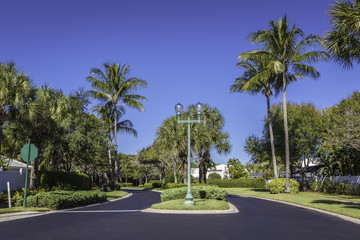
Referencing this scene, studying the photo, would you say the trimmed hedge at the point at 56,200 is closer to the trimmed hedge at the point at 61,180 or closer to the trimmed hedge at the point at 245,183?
the trimmed hedge at the point at 61,180

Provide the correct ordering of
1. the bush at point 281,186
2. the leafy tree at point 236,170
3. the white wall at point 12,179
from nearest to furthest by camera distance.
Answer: the white wall at point 12,179, the bush at point 281,186, the leafy tree at point 236,170

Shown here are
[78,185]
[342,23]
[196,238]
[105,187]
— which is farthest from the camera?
[105,187]

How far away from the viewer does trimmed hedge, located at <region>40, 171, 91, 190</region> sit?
1028 inches

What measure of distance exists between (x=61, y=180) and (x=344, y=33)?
24.7 m

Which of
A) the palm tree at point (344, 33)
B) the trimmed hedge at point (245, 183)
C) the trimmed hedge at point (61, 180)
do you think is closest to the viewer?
the palm tree at point (344, 33)

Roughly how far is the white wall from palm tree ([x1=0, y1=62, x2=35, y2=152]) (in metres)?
6.05

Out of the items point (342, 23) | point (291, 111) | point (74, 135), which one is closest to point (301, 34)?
point (291, 111)

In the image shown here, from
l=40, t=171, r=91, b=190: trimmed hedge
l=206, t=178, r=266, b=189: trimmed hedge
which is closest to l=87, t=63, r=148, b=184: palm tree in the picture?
l=40, t=171, r=91, b=190: trimmed hedge

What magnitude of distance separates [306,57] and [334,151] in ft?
33.4

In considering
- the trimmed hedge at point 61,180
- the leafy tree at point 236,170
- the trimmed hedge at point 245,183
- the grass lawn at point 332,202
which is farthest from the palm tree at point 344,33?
the leafy tree at point 236,170

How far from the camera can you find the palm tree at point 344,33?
13992 mm

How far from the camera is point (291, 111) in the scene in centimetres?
3934

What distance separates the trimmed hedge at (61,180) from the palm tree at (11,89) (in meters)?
7.92

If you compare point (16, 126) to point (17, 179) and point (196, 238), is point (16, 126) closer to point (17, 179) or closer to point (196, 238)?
point (17, 179)
